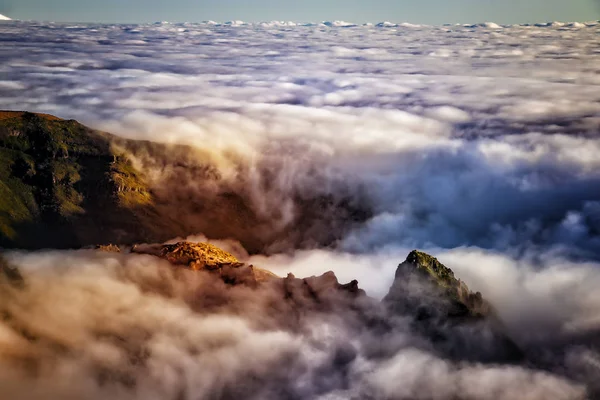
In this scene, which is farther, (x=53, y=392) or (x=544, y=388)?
(x=544, y=388)

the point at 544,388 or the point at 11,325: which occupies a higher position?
the point at 11,325

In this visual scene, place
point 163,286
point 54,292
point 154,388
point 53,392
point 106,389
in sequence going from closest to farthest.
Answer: point 53,392 < point 106,389 < point 154,388 < point 54,292 < point 163,286

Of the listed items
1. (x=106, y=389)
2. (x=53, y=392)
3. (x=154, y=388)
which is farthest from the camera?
(x=154, y=388)

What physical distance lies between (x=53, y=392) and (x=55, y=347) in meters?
26.5

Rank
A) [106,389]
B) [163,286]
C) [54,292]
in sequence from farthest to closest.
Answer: [163,286]
[54,292]
[106,389]

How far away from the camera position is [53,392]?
14100 cm

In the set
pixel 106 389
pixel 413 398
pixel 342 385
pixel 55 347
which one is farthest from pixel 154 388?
pixel 413 398

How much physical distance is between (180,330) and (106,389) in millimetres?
40437

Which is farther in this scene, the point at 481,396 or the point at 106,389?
the point at 481,396

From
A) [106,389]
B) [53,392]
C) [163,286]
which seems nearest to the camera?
[53,392]

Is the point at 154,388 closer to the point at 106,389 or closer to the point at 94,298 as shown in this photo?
the point at 106,389

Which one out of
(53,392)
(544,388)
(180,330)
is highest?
(53,392)

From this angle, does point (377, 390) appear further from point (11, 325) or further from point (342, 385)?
point (11, 325)

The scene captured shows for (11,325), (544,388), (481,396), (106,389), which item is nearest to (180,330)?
(106,389)
